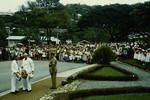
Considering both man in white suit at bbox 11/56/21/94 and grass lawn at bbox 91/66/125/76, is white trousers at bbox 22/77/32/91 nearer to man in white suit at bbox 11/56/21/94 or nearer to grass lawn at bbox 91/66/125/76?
man in white suit at bbox 11/56/21/94

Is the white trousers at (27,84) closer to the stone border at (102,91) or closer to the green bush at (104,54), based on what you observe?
the stone border at (102,91)

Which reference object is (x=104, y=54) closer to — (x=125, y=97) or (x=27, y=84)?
(x=27, y=84)

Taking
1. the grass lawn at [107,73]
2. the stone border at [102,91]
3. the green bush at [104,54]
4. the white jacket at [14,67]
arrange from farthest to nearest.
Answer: the green bush at [104,54] → the grass lawn at [107,73] → the white jacket at [14,67] → the stone border at [102,91]

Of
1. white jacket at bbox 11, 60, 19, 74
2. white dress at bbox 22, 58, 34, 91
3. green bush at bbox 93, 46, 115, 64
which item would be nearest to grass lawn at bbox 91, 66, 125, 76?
green bush at bbox 93, 46, 115, 64

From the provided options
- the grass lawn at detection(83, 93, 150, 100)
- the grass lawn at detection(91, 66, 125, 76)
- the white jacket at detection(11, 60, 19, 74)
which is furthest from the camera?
the grass lawn at detection(91, 66, 125, 76)

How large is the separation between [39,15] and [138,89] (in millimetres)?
93036

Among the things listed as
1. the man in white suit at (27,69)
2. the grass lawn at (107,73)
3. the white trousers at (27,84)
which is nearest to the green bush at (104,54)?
the grass lawn at (107,73)

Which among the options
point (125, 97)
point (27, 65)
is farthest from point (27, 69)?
point (125, 97)

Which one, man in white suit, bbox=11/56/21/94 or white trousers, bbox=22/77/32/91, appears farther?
white trousers, bbox=22/77/32/91

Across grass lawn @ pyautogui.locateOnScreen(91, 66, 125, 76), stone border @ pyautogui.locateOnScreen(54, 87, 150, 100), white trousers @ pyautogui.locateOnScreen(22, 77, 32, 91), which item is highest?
stone border @ pyautogui.locateOnScreen(54, 87, 150, 100)

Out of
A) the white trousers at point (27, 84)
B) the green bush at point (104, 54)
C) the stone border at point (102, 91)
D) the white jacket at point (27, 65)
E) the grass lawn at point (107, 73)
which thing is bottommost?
the green bush at point (104, 54)

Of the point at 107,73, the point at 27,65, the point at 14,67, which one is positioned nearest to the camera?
the point at 14,67

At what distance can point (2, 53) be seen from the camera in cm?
5588

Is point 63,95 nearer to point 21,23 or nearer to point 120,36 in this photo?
point 120,36
